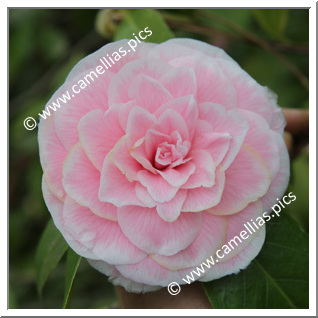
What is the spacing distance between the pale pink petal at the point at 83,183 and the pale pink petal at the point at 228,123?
21 centimetres

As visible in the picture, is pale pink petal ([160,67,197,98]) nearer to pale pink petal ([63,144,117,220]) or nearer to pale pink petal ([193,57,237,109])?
pale pink petal ([193,57,237,109])

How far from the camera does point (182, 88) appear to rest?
2.39ft

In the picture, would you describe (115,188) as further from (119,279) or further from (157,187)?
(119,279)

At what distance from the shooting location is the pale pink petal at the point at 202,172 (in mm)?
695

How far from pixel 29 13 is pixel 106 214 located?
1.28m

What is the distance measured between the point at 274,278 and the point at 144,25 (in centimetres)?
65

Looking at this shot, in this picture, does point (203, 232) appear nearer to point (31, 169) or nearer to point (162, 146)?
point (162, 146)

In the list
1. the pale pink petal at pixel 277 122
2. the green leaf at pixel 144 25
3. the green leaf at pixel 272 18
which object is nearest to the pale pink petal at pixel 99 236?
the pale pink petal at pixel 277 122

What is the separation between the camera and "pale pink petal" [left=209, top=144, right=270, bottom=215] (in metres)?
0.73

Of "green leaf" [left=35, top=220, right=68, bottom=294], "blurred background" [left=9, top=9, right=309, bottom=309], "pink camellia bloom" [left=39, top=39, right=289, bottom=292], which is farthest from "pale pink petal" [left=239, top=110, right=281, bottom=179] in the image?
"blurred background" [left=9, top=9, right=309, bottom=309]

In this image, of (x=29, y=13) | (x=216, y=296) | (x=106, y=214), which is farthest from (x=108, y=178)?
(x=29, y=13)

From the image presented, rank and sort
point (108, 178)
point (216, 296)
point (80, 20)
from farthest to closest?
1. point (80, 20)
2. point (216, 296)
3. point (108, 178)

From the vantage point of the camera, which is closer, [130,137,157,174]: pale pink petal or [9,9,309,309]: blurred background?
[130,137,157,174]: pale pink petal

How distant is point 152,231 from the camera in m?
0.71
